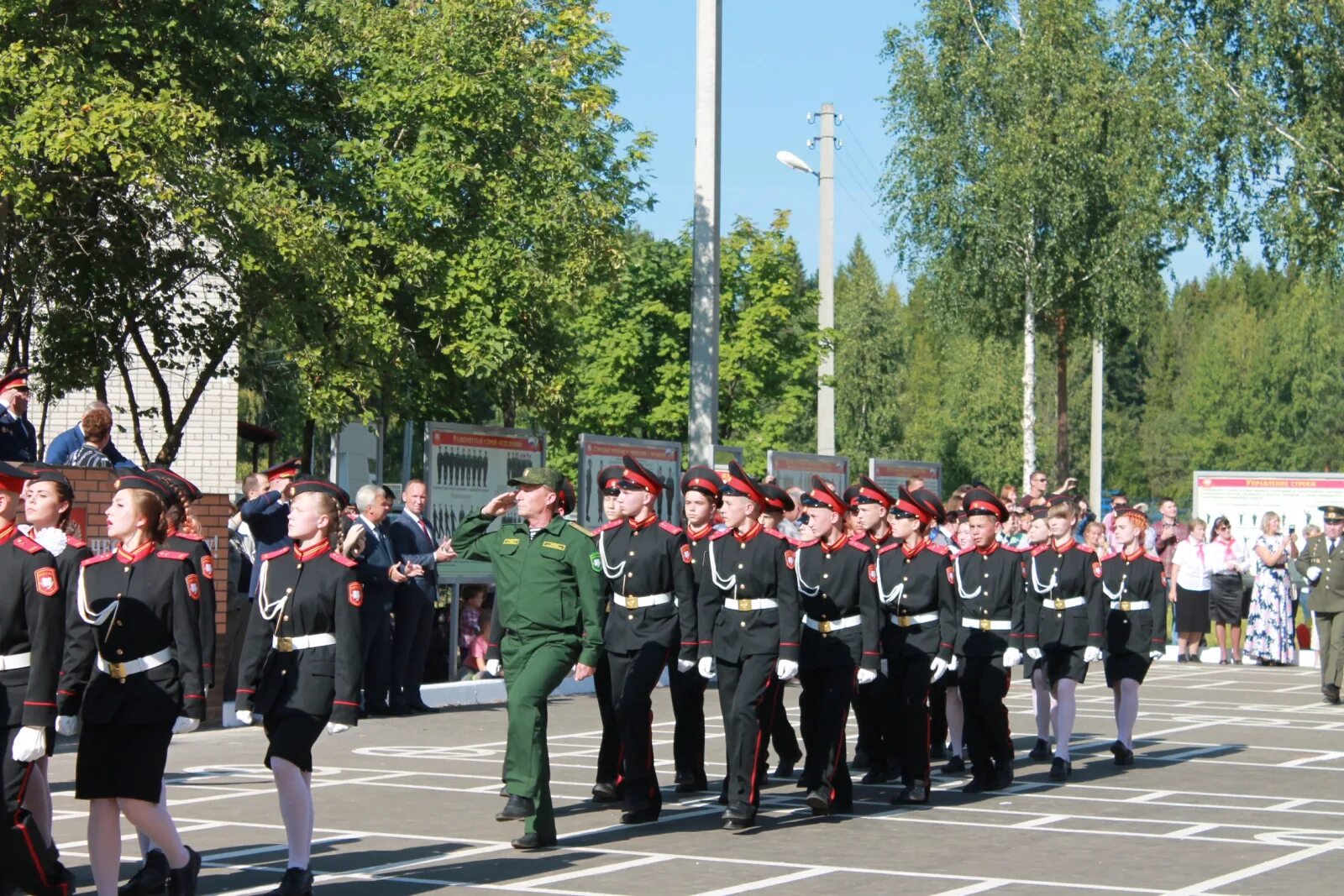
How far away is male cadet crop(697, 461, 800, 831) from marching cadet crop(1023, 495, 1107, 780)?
3239 mm

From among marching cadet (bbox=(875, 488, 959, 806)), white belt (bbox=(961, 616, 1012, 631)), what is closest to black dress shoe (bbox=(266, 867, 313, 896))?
marching cadet (bbox=(875, 488, 959, 806))

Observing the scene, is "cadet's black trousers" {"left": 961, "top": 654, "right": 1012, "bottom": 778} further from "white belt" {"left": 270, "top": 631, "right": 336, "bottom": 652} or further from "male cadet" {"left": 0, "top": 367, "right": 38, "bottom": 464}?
"male cadet" {"left": 0, "top": 367, "right": 38, "bottom": 464}

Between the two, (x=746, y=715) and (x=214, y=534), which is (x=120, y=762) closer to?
(x=746, y=715)

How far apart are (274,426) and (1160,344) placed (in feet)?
222

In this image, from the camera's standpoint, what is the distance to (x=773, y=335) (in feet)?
112

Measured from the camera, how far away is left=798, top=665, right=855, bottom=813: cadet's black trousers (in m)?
11.9

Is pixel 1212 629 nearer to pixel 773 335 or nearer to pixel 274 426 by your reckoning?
pixel 773 335

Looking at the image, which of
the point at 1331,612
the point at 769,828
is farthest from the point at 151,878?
the point at 1331,612

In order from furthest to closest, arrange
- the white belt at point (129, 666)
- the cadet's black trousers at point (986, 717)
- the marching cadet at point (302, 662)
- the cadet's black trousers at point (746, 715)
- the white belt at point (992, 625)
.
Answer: the white belt at point (992, 625)
the cadet's black trousers at point (986, 717)
the cadet's black trousers at point (746, 715)
the marching cadet at point (302, 662)
the white belt at point (129, 666)

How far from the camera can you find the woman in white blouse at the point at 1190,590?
90.9 feet

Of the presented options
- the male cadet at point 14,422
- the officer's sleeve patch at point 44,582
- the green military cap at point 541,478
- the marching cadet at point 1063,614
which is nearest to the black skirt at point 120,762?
the officer's sleeve patch at point 44,582

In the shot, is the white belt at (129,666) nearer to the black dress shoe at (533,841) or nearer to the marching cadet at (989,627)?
the black dress shoe at (533,841)

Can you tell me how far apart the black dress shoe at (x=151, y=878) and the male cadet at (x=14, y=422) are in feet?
18.1

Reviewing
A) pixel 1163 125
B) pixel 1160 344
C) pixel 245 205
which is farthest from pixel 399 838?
pixel 1160 344
